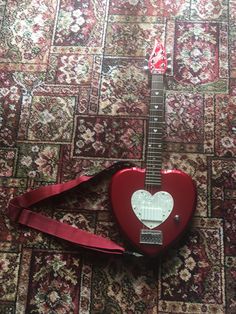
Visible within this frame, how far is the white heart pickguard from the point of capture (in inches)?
59.3

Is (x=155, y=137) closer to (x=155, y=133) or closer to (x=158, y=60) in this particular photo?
(x=155, y=133)

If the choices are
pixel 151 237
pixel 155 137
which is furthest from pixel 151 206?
pixel 155 137

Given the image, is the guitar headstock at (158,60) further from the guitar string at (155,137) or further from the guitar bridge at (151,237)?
the guitar bridge at (151,237)

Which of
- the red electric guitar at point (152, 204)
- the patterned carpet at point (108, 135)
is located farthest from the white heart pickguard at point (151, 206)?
the patterned carpet at point (108, 135)

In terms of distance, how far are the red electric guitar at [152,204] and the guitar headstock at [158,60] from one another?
1.15 ft

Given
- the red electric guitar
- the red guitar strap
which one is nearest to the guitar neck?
the red electric guitar

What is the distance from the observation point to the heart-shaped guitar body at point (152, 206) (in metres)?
1.49

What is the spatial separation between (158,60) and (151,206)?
58 cm

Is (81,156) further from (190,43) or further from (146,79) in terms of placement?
(190,43)

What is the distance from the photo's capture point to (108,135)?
1.71m

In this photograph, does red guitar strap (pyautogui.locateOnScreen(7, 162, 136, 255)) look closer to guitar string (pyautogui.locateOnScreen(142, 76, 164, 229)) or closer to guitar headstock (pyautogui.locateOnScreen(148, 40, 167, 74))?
guitar string (pyautogui.locateOnScreen(142, 76, 164, 229))

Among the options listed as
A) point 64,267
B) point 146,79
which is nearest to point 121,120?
point 146,79

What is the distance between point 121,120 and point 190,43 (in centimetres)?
45

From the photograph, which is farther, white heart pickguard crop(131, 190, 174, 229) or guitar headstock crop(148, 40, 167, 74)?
guitar headstock crop(148, 40, 167, 74)
